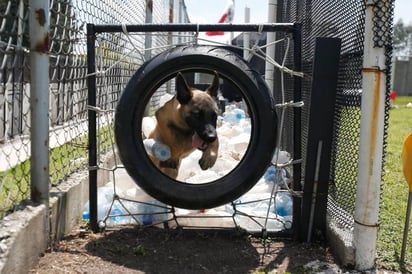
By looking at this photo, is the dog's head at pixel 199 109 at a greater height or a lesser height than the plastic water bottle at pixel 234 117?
greater

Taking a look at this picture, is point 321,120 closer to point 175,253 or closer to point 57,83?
point 175,253

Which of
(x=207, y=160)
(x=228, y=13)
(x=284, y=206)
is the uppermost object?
(x=228, y=13)

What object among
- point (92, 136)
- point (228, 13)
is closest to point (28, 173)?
point (92, 136)

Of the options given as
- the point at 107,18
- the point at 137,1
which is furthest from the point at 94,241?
the point at 137,1

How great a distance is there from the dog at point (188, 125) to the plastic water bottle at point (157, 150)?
0.56ft

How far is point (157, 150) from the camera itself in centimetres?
299

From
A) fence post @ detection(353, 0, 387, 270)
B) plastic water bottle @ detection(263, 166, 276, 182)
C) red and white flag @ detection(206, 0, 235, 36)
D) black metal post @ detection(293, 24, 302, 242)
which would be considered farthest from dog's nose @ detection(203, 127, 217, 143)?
red and white flag @ detection(206, 0, 235, 36)

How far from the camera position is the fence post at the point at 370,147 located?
2.28 meters

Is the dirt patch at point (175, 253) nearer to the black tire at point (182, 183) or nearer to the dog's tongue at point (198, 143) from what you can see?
the black tire at point (182, 183)

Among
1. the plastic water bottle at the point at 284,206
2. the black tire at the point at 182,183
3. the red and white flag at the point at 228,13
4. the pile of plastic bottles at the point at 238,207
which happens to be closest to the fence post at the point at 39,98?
the black tire at the point at 182,183

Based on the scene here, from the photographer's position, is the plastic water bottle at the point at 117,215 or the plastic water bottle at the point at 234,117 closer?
the plastic water bottle at the point at 117,215

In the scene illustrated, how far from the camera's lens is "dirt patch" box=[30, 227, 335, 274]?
2422mm

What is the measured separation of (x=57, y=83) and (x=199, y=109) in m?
0.97

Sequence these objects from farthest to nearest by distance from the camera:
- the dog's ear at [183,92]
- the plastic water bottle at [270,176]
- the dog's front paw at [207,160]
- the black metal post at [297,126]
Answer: the plastic water bottle at [270,176], the dog's front paw at [207,160], the dog's ear at [183,92], the black metal post at [297,126]
